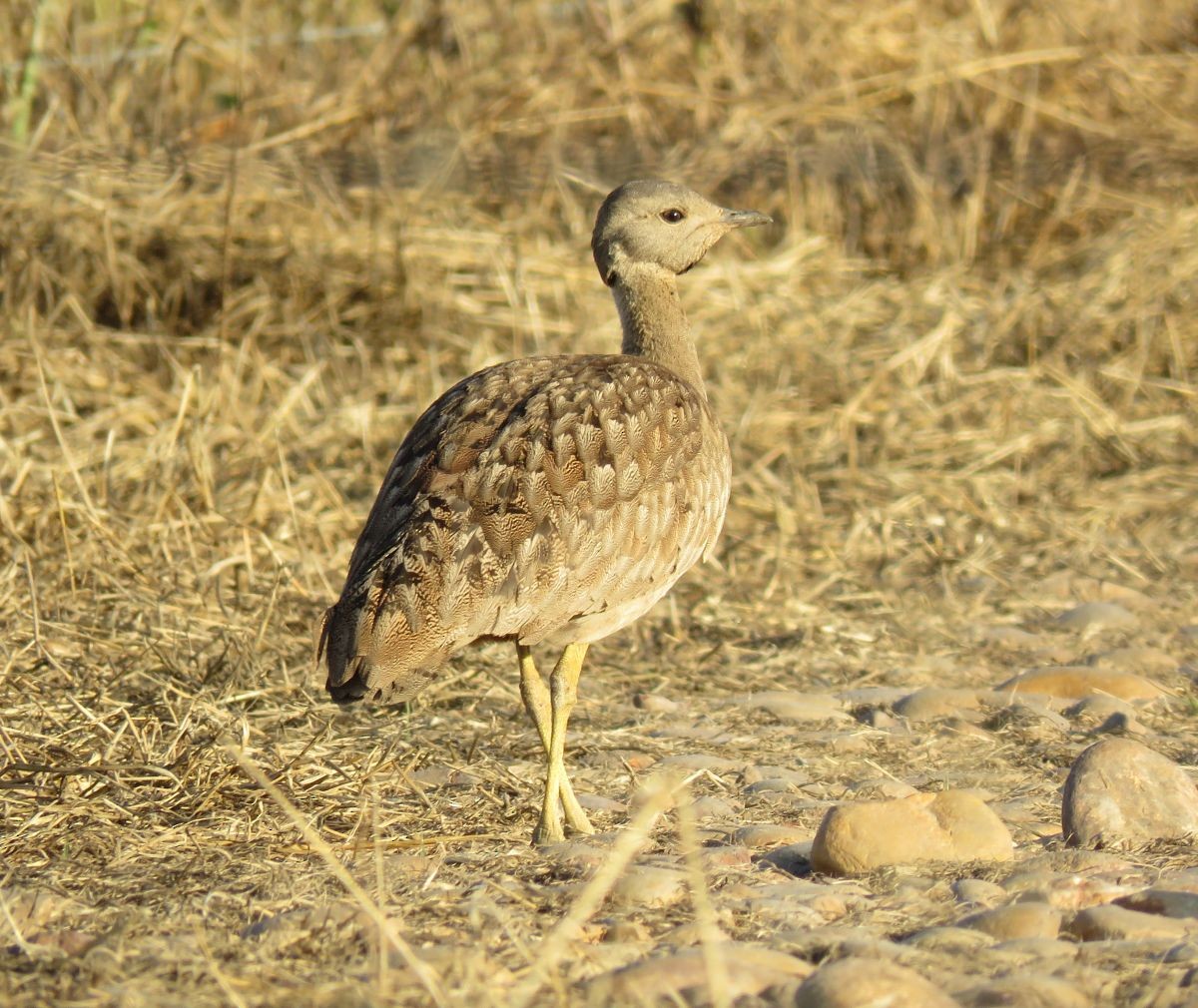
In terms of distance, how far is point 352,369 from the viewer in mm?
7477

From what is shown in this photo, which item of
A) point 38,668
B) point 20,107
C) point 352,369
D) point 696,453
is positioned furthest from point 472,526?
point 20,107

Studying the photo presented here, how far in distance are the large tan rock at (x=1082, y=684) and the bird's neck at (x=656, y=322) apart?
4.42 ft

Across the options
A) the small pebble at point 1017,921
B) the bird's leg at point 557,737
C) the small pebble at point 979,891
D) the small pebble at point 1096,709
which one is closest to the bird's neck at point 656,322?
the bird's leg at point 557,737

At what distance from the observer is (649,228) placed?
507 centimetres

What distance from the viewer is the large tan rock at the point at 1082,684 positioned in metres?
5.02

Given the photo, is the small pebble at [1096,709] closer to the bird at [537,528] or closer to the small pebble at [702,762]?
the small pebble at [702,762]

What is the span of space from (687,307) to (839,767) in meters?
3.95

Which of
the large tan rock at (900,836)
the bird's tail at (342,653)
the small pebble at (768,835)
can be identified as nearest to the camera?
the large tan rock at (900,836)

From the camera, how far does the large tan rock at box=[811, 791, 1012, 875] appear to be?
3623 mm

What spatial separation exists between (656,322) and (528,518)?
1247 millimetres

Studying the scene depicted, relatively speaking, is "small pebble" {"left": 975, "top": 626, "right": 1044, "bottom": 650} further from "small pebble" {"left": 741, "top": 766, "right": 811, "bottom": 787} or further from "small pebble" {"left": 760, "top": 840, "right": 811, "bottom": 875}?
"small pebble" {"left": 760, "top": 840, "right": 811, "bottom": 875}

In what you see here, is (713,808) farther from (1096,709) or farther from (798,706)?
(1096,709)

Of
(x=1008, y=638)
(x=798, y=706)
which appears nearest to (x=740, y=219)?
(x=798, y=706)

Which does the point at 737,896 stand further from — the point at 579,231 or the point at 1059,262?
the point at 1059,262
